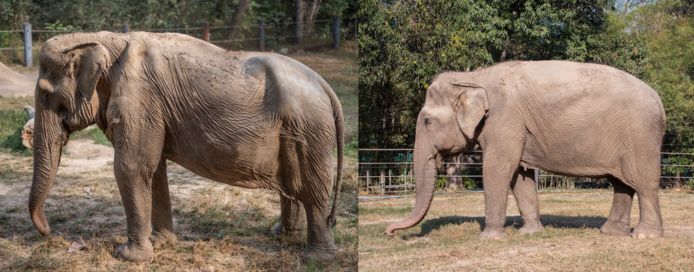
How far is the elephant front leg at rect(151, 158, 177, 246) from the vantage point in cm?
198

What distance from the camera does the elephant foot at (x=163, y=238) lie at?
1.95 metres

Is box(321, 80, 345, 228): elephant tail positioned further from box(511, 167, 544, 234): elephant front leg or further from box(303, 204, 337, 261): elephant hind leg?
box(511, 167, 544, 234): elephant front leg

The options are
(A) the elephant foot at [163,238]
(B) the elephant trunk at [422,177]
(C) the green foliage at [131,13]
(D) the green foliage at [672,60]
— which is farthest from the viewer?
(C) the green foliage at [131,13]

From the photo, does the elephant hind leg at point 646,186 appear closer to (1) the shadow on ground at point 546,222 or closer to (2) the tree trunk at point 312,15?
(1) the shadow on ground at point 546,222

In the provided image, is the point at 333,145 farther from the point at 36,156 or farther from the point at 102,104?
the point at 36,156

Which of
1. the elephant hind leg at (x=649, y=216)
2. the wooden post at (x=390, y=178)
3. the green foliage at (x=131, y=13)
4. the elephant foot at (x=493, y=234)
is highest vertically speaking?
the green foliage at (x=131, y=13)

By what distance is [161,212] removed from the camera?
6.55 feet

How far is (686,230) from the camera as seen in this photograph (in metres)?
2.48

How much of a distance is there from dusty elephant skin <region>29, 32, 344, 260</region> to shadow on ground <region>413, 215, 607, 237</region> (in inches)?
30.9

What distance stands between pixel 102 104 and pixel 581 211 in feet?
6.08

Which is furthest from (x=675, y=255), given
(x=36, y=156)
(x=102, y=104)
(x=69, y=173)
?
A: (x=69, y=173)

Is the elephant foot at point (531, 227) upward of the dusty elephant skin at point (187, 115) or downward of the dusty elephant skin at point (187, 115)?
downward

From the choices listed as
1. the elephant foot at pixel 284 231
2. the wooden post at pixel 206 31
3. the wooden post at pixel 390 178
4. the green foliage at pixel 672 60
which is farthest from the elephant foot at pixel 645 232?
the wooden post at pixel 206 31

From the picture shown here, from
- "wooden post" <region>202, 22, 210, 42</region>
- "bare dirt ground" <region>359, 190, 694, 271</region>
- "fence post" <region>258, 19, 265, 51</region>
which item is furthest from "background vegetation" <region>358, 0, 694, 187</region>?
"wooden post" <region>202, 22, 210, 42</region>
